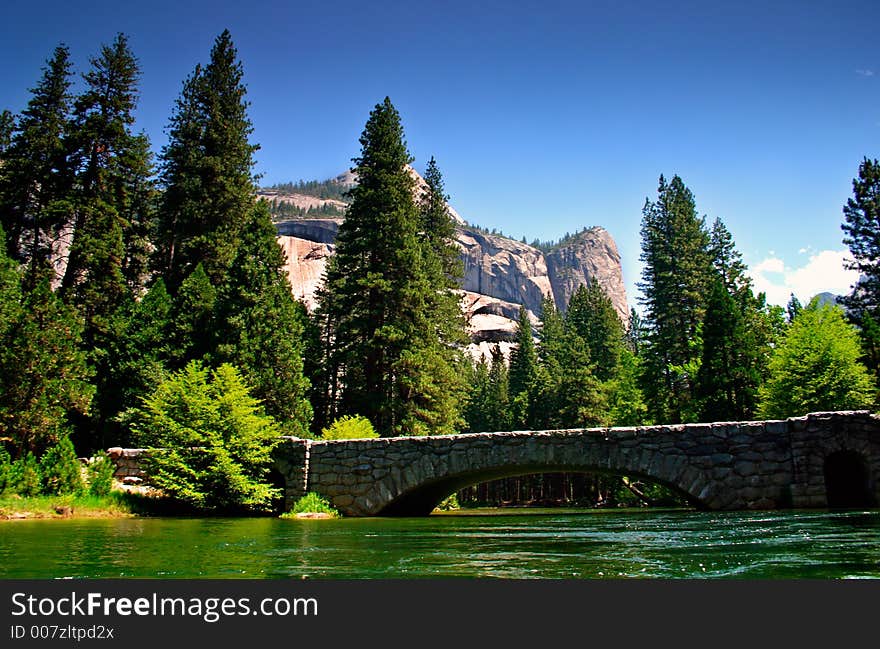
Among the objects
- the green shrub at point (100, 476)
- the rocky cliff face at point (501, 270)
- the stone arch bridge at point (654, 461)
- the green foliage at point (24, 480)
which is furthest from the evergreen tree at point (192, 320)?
the rocky cliff face at point (501, 270)

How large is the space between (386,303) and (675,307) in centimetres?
1909

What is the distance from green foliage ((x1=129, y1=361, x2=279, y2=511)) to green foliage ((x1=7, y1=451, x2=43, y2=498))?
2.49 m

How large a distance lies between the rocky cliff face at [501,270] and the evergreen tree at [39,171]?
67.6 m

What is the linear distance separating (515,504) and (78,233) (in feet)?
120

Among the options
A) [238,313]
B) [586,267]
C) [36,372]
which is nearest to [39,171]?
[238,313]

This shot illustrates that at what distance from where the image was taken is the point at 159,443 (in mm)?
17703

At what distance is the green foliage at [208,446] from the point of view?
54.9ft

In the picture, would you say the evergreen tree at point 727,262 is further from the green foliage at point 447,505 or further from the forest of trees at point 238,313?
→ the green foliage at point 447,505

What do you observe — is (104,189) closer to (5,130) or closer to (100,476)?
(5,130)

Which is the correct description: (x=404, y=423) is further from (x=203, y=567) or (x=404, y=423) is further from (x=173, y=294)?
(x=203, y=567)

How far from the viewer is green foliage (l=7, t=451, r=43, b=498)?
15.7 metres

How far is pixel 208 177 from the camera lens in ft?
112

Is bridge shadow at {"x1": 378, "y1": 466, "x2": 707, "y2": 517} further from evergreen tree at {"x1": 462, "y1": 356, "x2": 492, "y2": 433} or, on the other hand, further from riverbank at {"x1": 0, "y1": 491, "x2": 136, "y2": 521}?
evergreen tree at {"x1": 462, "y1": 356, "x2": 492, "y2": 433}

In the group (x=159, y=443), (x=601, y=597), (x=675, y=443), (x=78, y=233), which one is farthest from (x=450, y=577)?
(x=78, y=233)
